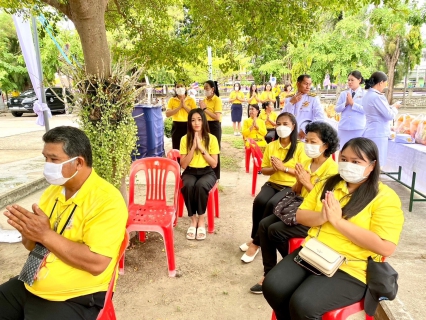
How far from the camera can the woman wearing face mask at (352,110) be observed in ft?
16.5

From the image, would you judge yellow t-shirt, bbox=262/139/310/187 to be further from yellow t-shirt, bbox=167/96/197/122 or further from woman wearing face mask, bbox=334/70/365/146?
yellow t-shirt, bbox=167/96/197/122

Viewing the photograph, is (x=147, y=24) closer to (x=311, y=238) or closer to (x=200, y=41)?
(x=200, y=41)

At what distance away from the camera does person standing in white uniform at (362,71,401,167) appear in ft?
14.5

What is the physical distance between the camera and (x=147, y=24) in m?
4.61

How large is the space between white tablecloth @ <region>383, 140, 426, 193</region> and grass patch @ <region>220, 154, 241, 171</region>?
2941 millimetres

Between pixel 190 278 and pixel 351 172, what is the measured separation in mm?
1818

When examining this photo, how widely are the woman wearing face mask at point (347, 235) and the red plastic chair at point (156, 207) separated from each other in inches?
46.8

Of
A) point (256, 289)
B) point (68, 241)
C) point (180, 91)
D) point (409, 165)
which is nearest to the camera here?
point (68, 241)

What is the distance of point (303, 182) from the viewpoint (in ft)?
8.70

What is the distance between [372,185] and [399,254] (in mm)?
1850

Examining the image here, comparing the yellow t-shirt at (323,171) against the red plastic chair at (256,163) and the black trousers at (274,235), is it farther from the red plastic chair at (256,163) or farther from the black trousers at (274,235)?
the red plastic chair at (256,163)

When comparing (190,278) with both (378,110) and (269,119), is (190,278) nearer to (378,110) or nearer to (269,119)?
(378,110)

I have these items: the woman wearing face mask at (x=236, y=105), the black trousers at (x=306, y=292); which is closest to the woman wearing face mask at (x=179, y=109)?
the black trousers at (x=306, y=292)

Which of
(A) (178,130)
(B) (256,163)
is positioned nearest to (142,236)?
(B) (256,163)
